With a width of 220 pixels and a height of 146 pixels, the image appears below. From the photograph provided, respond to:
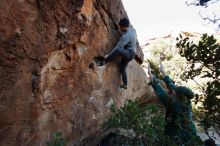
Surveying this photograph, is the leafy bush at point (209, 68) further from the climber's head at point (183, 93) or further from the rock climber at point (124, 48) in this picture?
the rock climber at point (124, 48)

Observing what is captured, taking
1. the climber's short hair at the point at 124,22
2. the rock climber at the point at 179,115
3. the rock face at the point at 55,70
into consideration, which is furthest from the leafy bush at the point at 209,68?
the climber's short hair at the point at 124,22

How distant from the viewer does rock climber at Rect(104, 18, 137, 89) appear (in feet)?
28.1

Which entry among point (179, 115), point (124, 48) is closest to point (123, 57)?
point (124, 48)

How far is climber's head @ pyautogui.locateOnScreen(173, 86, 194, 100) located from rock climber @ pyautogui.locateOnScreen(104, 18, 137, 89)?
3.00 metres

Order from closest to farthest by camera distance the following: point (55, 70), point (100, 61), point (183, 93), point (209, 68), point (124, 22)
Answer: point (209, 68), point (183, 93), point (55, 70), point (100, 61), point (124, 22)

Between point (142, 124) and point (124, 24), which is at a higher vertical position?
point (124, 24)

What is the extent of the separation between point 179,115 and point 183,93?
347 millimetres

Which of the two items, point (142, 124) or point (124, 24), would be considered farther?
point (124, 24)

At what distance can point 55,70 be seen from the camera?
731 cm

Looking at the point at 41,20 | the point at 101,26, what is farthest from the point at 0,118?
the point at 101,26

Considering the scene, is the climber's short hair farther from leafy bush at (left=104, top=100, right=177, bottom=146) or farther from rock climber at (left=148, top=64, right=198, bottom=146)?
leafy bush at (left=104, top=100, right=177, bottom=146)

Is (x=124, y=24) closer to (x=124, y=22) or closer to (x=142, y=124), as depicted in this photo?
(x=124, y=22)

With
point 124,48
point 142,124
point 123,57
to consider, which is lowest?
point 142,124

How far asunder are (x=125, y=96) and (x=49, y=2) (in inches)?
148
